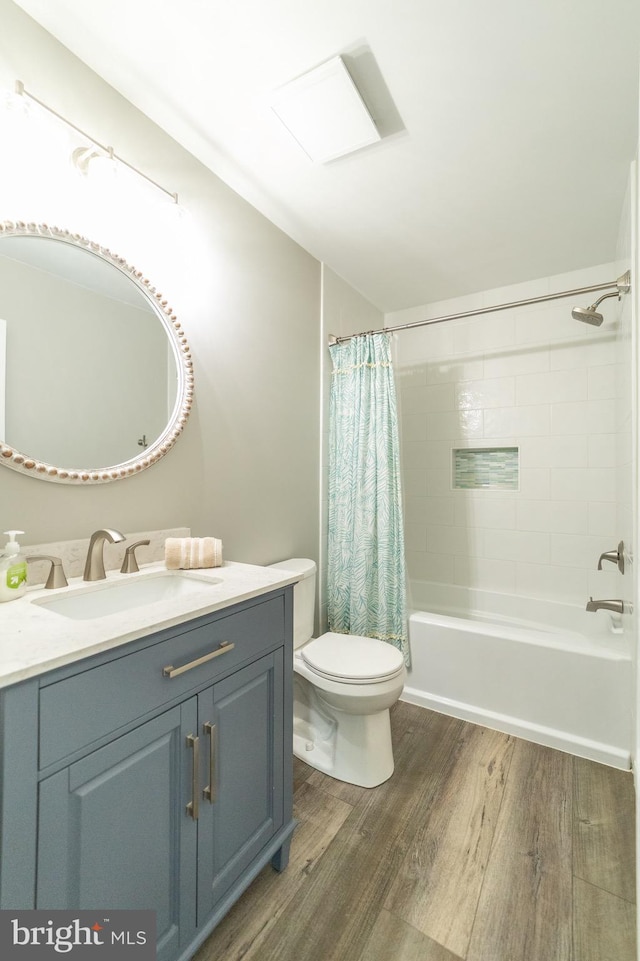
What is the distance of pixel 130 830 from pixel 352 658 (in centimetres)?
100

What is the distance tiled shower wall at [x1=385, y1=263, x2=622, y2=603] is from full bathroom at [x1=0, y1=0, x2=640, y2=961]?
12 centimetres

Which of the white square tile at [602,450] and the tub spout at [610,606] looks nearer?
the tub spout at [610,606]

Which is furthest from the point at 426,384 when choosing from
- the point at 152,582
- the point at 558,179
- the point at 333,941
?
the point at 333,941

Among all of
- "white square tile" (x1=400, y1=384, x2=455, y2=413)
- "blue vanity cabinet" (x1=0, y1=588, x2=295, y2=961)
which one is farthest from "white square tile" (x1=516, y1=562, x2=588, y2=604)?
"blue vanity cabinet" (x1=0, y1=588, x2=295, y2=961)

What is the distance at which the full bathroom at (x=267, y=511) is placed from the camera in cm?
88

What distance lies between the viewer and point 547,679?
1.85 m

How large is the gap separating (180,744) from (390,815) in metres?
0.98

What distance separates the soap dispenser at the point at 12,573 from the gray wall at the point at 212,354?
130 mm

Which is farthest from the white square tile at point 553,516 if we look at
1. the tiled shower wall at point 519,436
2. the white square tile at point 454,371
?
the white square tile at point 454,371

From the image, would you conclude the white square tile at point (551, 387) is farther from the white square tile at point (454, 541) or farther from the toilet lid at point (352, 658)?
the toilet lid at point (352, 658)

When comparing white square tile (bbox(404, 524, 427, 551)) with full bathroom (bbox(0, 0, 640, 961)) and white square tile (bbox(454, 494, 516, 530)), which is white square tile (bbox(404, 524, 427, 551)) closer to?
white square tile (bbox(454, 494, 516, 530))

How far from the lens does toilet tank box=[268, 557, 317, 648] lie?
6.05 feet

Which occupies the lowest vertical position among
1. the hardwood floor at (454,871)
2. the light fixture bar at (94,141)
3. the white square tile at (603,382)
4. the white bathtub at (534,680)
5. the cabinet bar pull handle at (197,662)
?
the hardwood floor at (454,871)

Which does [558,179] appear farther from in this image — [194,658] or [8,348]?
[194,658]
